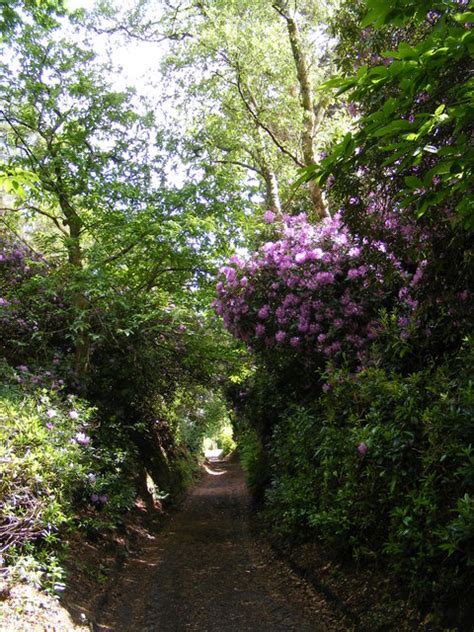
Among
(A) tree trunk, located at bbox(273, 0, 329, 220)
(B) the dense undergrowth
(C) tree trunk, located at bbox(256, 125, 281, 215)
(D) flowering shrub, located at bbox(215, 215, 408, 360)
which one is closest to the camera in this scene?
(B) the dense undergrowth

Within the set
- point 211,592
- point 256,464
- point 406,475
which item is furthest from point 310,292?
point 256,464

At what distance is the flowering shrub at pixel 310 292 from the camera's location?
275 inches

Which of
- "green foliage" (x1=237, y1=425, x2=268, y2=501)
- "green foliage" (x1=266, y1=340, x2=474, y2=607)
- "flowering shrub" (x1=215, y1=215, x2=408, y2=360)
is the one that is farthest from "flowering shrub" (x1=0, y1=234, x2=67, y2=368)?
"green foliage" (x1=266, y1=340, x2=474, y2=607)

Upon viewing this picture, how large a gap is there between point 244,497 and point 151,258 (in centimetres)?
934

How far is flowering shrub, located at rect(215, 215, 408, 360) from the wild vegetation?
0.13 ft

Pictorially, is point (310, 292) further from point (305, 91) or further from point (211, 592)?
point (305, 91)

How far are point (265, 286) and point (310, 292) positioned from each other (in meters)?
1.08

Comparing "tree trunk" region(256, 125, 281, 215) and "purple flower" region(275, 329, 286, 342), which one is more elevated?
"tree trunk" region(256, 125, 281, 215)

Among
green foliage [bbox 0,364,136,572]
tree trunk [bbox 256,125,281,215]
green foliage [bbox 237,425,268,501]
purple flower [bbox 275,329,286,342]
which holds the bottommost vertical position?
green foliage [bbox 237,425,268,501]

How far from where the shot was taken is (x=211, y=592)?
655 centimetres

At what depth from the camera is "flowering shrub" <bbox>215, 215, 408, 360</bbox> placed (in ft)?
22.9

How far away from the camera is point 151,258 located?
31.6 feet

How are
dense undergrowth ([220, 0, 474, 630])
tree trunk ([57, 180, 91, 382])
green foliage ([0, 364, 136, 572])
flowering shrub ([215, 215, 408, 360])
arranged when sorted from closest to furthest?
dense undergrowth ([220, 0, 474, 630]) < green foliage ([0, 364, 136, 572]) < flowering shrub ([215, 215, 408, 360]) < tree trunk ([57, 180, 91, 382])

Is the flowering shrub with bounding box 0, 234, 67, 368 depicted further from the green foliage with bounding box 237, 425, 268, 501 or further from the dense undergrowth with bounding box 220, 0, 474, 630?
the green foliage with bounding box 237, 425, 268, 501
